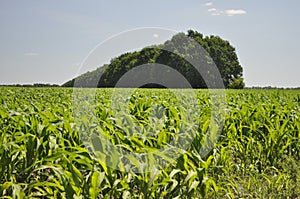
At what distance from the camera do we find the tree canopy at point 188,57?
49.1 m

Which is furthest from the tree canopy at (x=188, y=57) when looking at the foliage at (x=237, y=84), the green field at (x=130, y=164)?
the green field at (x=130, y=164)

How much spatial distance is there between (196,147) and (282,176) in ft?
3.65

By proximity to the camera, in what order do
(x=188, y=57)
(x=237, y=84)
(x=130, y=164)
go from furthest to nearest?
(x=237, y=84) < (x=188, y=57) < (x=130, y=164)

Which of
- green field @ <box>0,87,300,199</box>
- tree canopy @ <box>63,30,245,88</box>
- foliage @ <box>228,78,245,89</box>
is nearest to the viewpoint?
green field @ <box>0,87,300,199</box>

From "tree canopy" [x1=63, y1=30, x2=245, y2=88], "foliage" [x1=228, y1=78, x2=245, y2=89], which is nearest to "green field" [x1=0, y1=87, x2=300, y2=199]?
"tree canopy" [x1=63, y1=30, x2=245, y2=88]

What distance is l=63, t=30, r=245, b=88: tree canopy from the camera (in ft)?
161

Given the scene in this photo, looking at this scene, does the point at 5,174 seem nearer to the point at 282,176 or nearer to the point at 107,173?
the point at 107,173

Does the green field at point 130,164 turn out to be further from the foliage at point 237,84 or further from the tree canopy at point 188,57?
the foliage at point 237,84

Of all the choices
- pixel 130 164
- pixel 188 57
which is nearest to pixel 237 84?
pixel 188 57

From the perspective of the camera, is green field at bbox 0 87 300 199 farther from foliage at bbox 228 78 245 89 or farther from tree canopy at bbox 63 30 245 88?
foliage at bbox 228 78 245 89

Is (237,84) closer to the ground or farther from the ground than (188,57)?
closer to the ground

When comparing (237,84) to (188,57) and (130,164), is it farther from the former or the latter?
(130,164)

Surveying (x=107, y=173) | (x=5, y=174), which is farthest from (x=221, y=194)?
(x=5, y=174)

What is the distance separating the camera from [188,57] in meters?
51.4
